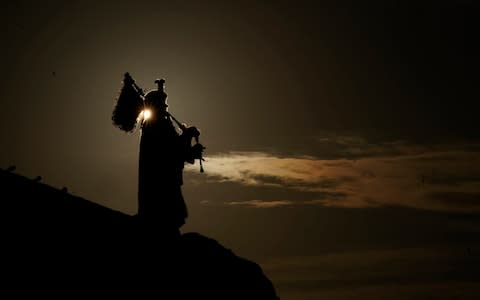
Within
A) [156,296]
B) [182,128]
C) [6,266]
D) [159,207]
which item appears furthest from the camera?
[182,128]

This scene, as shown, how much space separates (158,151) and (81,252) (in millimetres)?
6685

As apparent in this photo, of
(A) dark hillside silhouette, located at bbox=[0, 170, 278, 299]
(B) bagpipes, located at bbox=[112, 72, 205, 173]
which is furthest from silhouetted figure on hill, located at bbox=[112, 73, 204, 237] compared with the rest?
(A) dark hillside silhouette, located at bbox=[0, 170, 278, 299]

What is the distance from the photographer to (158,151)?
17828mm

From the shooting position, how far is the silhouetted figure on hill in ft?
56.9

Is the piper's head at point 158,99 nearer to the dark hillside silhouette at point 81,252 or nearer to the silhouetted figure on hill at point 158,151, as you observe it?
the silhouetted figure on hill at point 158,151

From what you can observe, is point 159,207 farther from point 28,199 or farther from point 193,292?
point 28,199

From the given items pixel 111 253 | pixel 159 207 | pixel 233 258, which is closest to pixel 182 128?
pixel 159 207

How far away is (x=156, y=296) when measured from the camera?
1284cm

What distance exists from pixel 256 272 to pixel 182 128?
182 inches

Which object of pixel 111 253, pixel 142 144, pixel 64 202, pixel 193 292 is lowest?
pixel 193 292

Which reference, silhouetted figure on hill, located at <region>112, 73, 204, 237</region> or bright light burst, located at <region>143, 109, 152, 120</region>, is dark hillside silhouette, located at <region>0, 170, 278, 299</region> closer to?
silhouetted figure on hill, located at <region>112, 73, 204, 237</region>

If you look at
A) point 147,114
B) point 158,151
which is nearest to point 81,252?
point 158,151

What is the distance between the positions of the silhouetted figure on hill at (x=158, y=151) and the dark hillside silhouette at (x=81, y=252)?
8.09 feet

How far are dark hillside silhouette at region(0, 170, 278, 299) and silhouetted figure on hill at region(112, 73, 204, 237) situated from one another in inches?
97.1
